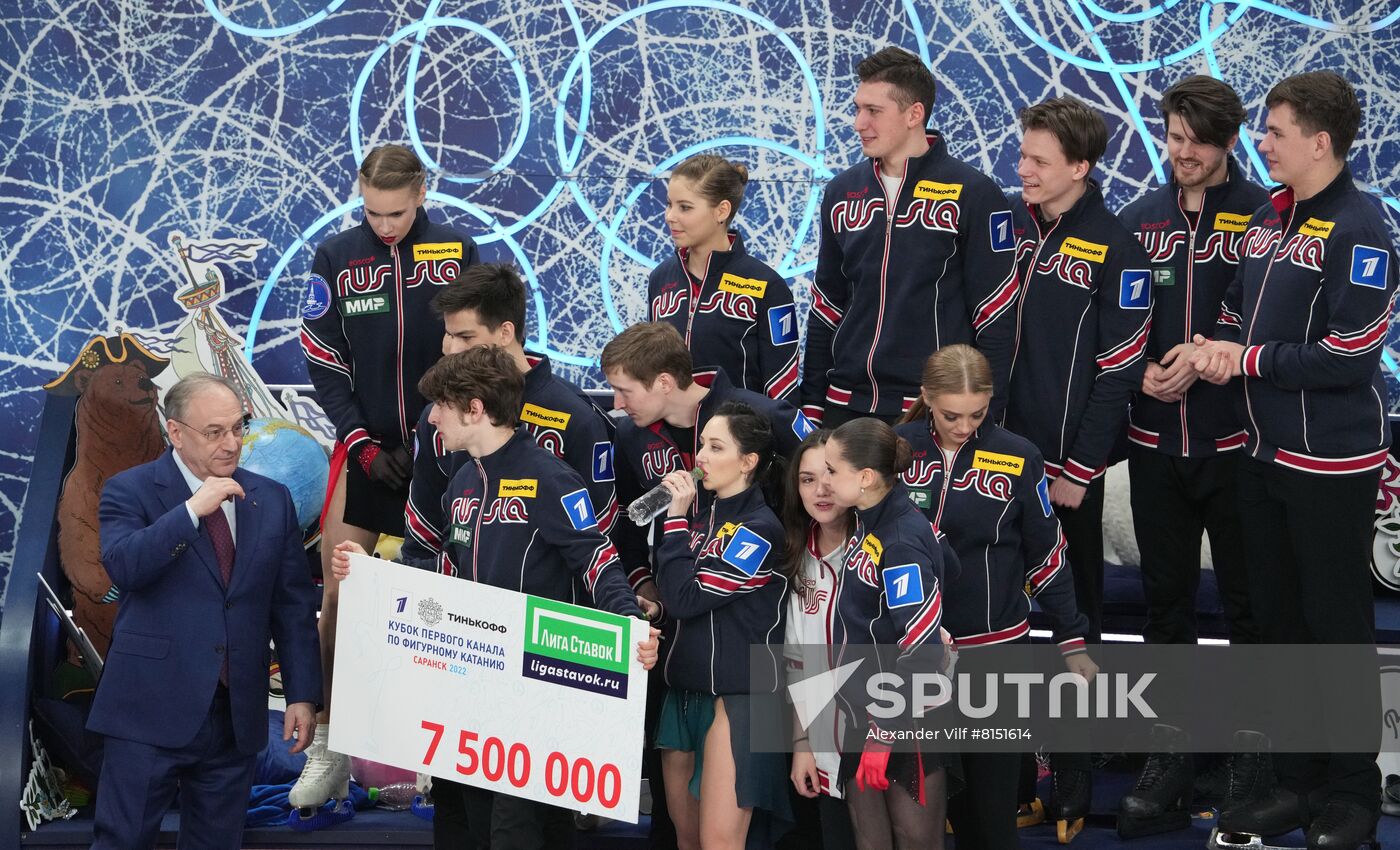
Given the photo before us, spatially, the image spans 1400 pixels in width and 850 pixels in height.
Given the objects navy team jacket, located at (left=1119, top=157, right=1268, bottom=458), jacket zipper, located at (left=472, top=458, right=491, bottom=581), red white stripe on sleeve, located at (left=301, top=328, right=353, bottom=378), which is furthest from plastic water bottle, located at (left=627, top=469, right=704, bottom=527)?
navy team jacket, located at (left=1119, top=157, right=1268, bottom=458)

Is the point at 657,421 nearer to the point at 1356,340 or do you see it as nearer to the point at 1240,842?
the point at 1356,340

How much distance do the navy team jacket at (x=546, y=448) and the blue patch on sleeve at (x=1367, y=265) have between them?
199cm

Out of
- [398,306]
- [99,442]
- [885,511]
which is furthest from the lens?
[99,442]

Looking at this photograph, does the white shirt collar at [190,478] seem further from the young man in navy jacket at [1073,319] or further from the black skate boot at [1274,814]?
the black skate boot at [1274,814]

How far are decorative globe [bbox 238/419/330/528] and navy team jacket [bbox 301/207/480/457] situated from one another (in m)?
0.85

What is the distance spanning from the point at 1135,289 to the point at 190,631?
271 cm

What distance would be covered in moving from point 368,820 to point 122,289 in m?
2.33

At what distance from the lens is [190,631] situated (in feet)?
12.0

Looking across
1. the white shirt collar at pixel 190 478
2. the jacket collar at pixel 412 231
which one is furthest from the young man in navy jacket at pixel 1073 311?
the white shirt collar at pixel 190 478

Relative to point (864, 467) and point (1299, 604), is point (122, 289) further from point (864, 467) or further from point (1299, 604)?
point (1299, 604)

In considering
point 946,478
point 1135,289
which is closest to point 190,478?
point 946,478

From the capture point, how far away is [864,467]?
11.5 ft

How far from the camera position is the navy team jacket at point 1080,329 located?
14.0 ft

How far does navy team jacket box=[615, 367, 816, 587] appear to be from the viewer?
386 centimetres
